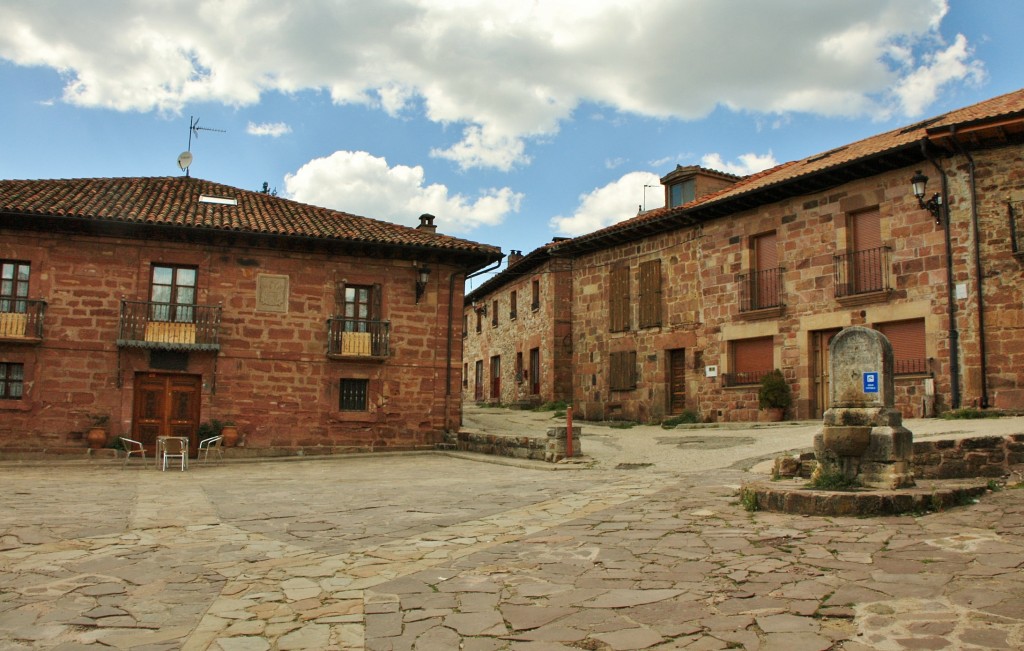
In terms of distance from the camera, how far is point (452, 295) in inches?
736

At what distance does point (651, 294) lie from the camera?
67.5 feet

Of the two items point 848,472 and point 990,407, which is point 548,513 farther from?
point 990,407

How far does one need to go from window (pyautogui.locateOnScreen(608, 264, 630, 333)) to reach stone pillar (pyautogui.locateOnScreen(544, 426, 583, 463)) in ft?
28.5

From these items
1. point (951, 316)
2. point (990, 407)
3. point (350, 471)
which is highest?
point (951, 316)

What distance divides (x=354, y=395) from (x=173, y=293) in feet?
14.4

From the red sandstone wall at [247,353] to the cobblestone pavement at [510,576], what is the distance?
8395mm

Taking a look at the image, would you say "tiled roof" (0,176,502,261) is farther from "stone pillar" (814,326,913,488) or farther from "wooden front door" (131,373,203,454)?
"stone pillar" (814,326,913,488)

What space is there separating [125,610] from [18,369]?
13.7 m

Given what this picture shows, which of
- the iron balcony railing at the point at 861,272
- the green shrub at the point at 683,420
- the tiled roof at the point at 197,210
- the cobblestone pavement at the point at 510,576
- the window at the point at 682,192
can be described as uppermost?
the window at the point at 682,192

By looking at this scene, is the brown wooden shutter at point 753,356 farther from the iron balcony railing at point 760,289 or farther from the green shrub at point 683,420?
the green shrub at point 683,420

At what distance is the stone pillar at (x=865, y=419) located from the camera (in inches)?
286

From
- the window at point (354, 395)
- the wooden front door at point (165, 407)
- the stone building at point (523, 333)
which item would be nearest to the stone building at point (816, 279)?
the stone building at point (523, 333)

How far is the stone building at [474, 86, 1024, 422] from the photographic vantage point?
1362 cm

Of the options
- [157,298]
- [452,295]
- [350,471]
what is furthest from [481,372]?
[350,471]
